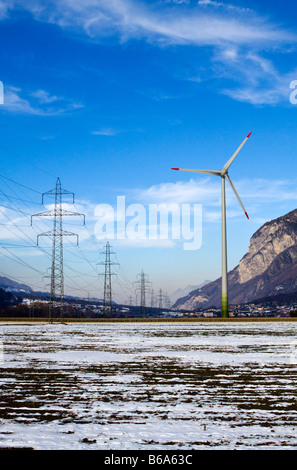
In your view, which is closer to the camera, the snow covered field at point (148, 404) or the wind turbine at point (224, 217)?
the snow covered field at point (148, 404)

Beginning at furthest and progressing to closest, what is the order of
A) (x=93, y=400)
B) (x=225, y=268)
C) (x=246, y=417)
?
(x=225, y=268) < (x=93, y=400) < (x=246, y=417)

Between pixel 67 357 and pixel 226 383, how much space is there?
483 inches

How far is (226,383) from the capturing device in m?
17.7

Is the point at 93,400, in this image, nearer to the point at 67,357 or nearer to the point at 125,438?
the point at 125,438

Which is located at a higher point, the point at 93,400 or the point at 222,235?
the point at 222,235

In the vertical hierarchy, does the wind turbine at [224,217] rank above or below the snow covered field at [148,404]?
above

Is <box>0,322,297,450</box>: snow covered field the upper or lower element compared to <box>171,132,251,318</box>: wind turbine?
lower

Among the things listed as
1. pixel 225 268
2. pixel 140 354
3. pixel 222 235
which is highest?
pixel 222 235

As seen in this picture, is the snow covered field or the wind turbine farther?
the wind turbine

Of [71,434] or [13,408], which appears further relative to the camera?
[13,408]

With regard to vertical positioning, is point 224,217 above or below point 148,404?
above

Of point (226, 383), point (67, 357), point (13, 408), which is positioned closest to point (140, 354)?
point (67, 357)

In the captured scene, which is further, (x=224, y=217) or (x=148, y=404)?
(x=224, y=217)
